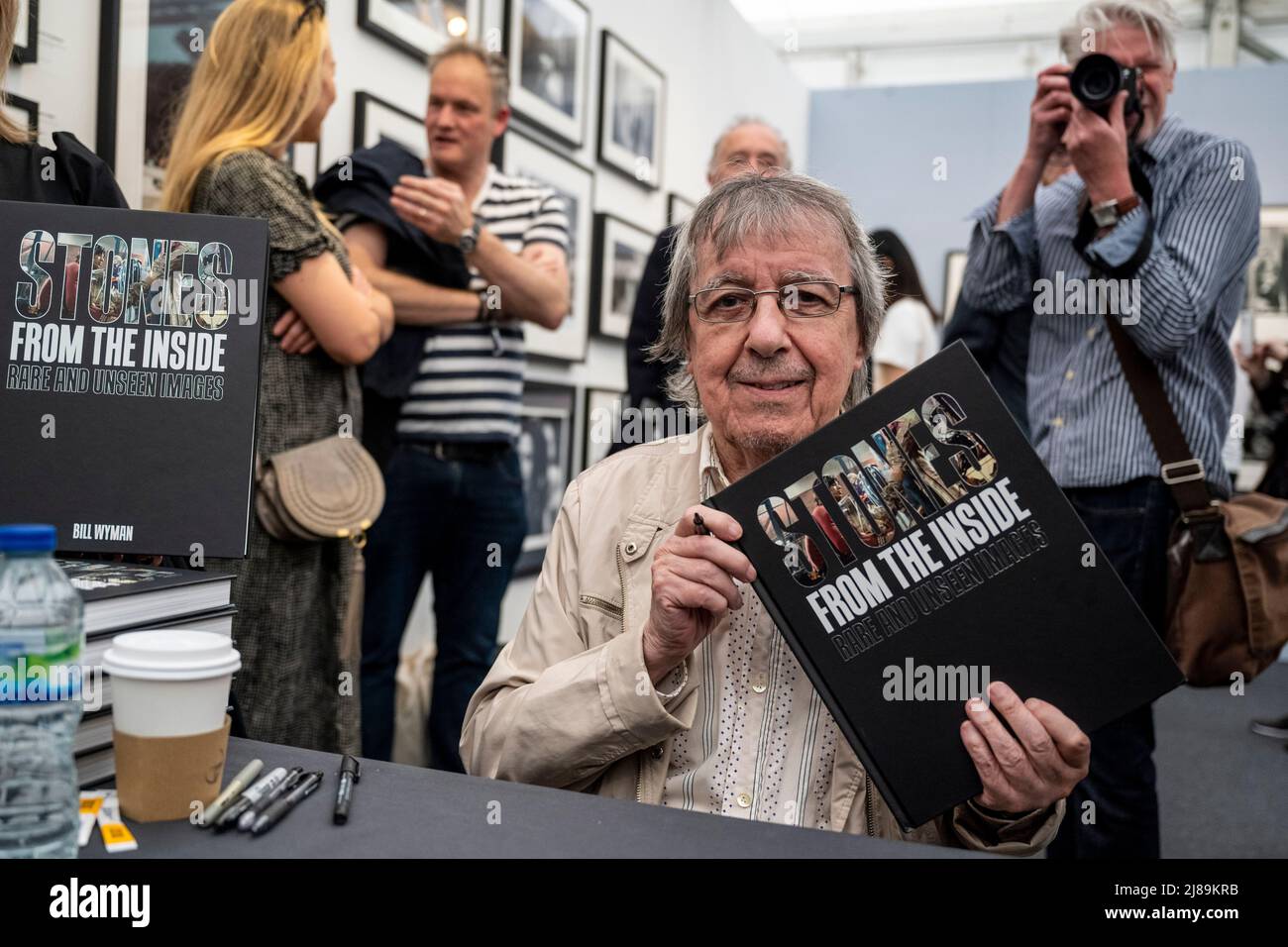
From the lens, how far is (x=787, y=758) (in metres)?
1.18

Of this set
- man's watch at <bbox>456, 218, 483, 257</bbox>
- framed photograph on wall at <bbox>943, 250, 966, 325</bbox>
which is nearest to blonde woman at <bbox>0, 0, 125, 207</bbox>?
man's watch at <bbox>456, 218, 483, 257</bbox>

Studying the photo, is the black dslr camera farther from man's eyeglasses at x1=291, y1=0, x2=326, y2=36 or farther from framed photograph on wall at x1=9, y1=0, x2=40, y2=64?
framed photograph on wall at x1=9, y1=0, x2=40, y2=64

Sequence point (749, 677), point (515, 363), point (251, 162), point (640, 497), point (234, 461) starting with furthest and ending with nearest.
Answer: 1. point (515, 363)
2. point (251, 162)
3. point (640, 497)
4. point (749, 677)
5. point (234, 461)

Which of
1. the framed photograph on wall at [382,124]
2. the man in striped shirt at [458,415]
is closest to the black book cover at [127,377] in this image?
the man in striped shirt at [458,415]

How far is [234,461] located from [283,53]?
107cm

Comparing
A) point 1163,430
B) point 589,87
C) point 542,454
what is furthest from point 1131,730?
point 589,87

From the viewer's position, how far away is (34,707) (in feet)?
2.42

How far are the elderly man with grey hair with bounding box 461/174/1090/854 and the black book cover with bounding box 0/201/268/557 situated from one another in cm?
39

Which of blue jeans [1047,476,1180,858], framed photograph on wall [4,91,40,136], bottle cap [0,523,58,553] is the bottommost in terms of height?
blue jeans [1047,476,1180,858]

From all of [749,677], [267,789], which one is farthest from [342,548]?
[267,789]

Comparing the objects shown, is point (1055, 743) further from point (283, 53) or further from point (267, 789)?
point (283, 53)

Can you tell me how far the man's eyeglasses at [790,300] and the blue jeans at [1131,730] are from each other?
0.95 m

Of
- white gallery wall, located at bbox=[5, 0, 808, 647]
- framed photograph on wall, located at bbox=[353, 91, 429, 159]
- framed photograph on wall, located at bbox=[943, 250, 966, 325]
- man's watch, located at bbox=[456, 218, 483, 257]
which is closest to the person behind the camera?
white gallery wall, located at bbox=[5, 0, 808, 647]

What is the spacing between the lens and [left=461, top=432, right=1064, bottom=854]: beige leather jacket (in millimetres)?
1090
